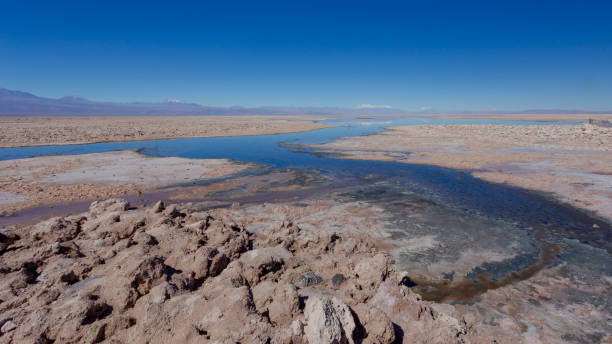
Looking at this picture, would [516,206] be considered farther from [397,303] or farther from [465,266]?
[397,303]

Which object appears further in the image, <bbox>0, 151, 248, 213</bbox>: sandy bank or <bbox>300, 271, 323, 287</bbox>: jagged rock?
<bbox>0, 151, 248, 213</bbox>: sandy bank

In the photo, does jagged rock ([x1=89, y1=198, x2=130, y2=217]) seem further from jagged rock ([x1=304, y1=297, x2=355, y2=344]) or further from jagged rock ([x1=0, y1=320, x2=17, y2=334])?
jagged rock ([x1=304, y1=297, x2=355, y2=344])

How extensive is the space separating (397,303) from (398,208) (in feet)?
25.9

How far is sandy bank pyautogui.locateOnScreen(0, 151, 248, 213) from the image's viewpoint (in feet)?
46.8

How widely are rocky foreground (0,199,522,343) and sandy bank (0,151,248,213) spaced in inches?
301

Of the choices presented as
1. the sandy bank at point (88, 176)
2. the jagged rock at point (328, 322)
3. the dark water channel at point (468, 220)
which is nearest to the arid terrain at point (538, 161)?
the dark water channel at point (468, 220)

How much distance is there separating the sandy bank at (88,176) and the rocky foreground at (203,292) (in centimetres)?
763

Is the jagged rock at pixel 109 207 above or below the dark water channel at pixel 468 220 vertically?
above

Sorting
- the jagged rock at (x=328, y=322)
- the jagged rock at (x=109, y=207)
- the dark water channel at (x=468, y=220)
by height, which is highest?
the jagged rock at (x=328, y=322)

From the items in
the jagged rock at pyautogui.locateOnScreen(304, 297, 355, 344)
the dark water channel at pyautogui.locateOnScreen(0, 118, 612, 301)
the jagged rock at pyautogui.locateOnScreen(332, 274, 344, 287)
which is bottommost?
the dark water channel at pyautogui.locateOnScreen(0, 118, 612, 301)

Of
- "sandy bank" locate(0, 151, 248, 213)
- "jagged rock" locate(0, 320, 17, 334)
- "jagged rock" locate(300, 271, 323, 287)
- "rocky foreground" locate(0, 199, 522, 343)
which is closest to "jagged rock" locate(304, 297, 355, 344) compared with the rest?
"rocky foreground" locate(0, 199, 522, 343)

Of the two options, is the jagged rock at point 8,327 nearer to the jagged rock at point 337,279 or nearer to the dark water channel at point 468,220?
the jagged rock at point 337,279

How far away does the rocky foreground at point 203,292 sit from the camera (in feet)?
13.1

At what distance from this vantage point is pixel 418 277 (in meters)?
7.39
